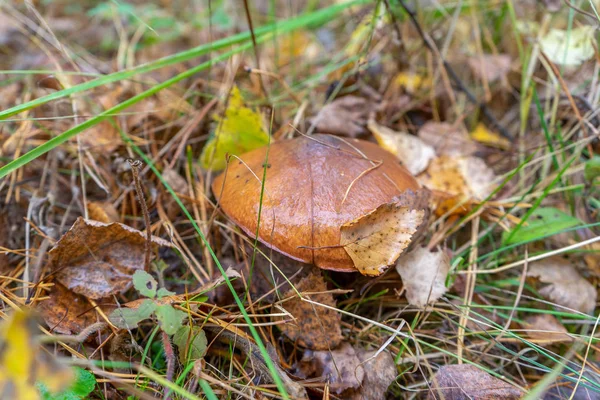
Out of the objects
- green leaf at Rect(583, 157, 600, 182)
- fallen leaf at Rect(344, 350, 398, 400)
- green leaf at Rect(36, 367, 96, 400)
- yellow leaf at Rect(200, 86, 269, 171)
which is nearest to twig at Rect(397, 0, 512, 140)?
green leaf at Rect(583, 157, 600, 182)

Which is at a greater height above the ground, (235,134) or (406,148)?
(235,134)

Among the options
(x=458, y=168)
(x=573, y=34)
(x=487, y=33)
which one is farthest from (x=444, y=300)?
(x=487, y=33)

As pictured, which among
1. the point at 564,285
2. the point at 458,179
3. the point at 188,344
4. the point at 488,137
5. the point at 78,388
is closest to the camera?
the point at 78,388

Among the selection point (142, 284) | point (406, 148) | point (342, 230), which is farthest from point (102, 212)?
point (406, 148)

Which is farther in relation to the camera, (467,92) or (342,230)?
(467,92)

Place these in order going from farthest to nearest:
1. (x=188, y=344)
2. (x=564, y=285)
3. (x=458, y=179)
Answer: (x=458, y=179), (x=564, y=285), (x=188, y=344)

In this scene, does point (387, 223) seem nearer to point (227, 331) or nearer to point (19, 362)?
point (227, 331)

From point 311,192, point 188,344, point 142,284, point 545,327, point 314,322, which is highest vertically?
point 311,192

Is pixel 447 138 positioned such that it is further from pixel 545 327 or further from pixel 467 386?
pixel 467 386
